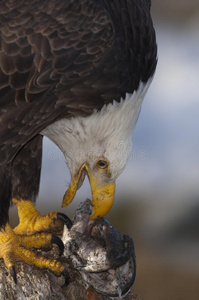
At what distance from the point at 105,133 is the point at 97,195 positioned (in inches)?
16.9

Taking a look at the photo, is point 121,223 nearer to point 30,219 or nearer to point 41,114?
point 30,219

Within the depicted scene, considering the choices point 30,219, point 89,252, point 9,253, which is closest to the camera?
point 89,252

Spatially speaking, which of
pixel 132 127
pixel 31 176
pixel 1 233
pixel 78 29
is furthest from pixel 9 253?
pixel 78 29

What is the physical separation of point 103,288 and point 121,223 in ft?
20.4

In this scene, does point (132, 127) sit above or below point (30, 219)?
above

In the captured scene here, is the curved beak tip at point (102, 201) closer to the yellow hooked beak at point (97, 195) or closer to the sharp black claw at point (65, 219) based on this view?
the yellow hooked beak at point (97, 195)

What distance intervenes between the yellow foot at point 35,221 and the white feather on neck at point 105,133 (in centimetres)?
43

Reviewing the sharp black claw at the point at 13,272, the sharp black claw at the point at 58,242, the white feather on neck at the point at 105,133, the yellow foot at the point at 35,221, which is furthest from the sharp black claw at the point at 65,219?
the sharp black claw at the point at 13,272

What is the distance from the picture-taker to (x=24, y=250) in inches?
155

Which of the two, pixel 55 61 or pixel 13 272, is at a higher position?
pixel 55 61

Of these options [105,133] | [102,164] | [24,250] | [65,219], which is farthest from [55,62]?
[24,250]

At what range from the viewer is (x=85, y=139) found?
4004 mm

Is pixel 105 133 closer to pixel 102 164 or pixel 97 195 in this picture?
pixel 102 164

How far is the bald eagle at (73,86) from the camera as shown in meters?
3.59
